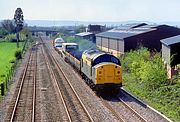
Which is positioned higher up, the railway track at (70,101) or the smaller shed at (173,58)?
the smaller shed at (173,58)

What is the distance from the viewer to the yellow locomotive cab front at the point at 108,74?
87.5ft

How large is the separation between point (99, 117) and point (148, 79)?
377 inches

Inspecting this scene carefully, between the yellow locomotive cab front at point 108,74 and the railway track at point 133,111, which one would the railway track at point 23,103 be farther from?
the railway track at point 133,111

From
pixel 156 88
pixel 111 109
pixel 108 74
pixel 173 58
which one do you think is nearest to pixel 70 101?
pixel 108 74

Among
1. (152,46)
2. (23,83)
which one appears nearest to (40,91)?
→ (23,83)

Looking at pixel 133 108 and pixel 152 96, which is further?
pixel 152 96

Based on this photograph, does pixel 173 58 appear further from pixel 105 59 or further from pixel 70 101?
A: pixel 70 101

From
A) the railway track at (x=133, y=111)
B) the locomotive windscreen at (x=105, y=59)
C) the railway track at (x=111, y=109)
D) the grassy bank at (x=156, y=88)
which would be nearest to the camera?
the railway track at (x=133, y=111)

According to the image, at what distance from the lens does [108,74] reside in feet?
88.3

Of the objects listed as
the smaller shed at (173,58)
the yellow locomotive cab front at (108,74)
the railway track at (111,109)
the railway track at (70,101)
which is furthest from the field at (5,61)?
the smaller shed at (173,58)

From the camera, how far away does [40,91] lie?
1200 inches

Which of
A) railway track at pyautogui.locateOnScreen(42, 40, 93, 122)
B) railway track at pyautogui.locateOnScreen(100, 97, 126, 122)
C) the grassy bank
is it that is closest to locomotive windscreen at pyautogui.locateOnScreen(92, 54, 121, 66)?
railway track at pyautogui.locateOnScreen(100, 97, 126, 122)

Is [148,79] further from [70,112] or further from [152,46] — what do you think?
[152,46]

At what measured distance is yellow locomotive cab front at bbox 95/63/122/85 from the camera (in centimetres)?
2666
